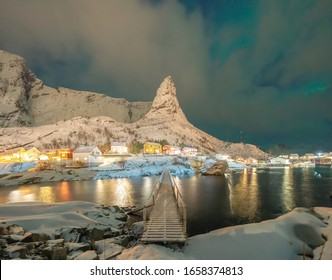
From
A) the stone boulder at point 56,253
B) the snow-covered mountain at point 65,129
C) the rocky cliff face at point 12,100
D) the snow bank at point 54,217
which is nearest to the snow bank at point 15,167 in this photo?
the snow-covered mountain at point 65,129

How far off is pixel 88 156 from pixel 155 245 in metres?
70.7

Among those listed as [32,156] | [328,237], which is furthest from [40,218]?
[32,156]

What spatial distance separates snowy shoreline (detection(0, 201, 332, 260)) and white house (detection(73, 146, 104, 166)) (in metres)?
59.7

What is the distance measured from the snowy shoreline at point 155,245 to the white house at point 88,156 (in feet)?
196

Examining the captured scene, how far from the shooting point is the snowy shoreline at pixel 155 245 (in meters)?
9.76

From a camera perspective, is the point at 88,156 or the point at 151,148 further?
the point at 151,148

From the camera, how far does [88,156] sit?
75.4 m

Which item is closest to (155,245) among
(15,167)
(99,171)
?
(99,171)

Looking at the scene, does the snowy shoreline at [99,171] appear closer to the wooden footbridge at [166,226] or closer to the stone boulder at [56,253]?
the wooden footbridge at [166,226]

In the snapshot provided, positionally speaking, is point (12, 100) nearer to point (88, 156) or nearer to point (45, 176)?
point (88, 156)

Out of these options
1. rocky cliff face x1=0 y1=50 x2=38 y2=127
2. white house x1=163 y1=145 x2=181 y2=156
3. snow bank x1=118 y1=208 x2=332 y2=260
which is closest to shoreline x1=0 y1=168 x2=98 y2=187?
white house x1=163 y1=145 x2=181 y2=156

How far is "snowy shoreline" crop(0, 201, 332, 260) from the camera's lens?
976cm
